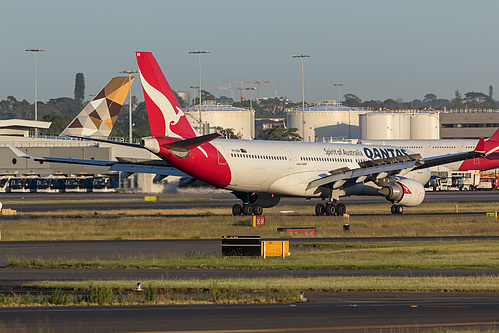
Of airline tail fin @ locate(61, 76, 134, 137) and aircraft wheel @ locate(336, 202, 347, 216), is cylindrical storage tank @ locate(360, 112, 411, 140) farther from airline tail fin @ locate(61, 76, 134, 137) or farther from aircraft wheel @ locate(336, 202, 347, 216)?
aircraft wheel @ locate(336, 202, 347, 216)

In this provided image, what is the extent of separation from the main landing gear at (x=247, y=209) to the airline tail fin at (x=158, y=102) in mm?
9982

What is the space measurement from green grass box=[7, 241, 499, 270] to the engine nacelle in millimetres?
20096

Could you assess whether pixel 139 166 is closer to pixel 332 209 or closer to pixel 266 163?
pixel 266 163

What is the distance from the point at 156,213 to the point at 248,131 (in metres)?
140

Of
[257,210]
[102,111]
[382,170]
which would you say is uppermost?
[102,111]

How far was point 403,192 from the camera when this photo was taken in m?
56.5

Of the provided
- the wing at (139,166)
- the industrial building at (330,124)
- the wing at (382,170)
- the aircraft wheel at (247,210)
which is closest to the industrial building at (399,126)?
the industrial building at (330,124)

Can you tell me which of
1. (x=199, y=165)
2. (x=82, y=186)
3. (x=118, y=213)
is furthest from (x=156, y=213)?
(x=82, y=186)

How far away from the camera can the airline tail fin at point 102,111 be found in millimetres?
85312

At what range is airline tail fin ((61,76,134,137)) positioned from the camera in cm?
8531

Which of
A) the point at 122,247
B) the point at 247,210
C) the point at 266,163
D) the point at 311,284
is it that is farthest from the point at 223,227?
the point at 311,284

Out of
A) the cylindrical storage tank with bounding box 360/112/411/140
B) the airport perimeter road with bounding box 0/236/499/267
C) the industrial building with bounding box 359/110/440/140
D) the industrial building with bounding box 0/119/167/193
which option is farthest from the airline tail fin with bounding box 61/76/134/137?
the industrial building with bounding box 359/110/440/140

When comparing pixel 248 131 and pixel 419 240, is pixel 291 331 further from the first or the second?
pixel 248 131

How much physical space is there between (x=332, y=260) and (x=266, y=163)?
2085cm
